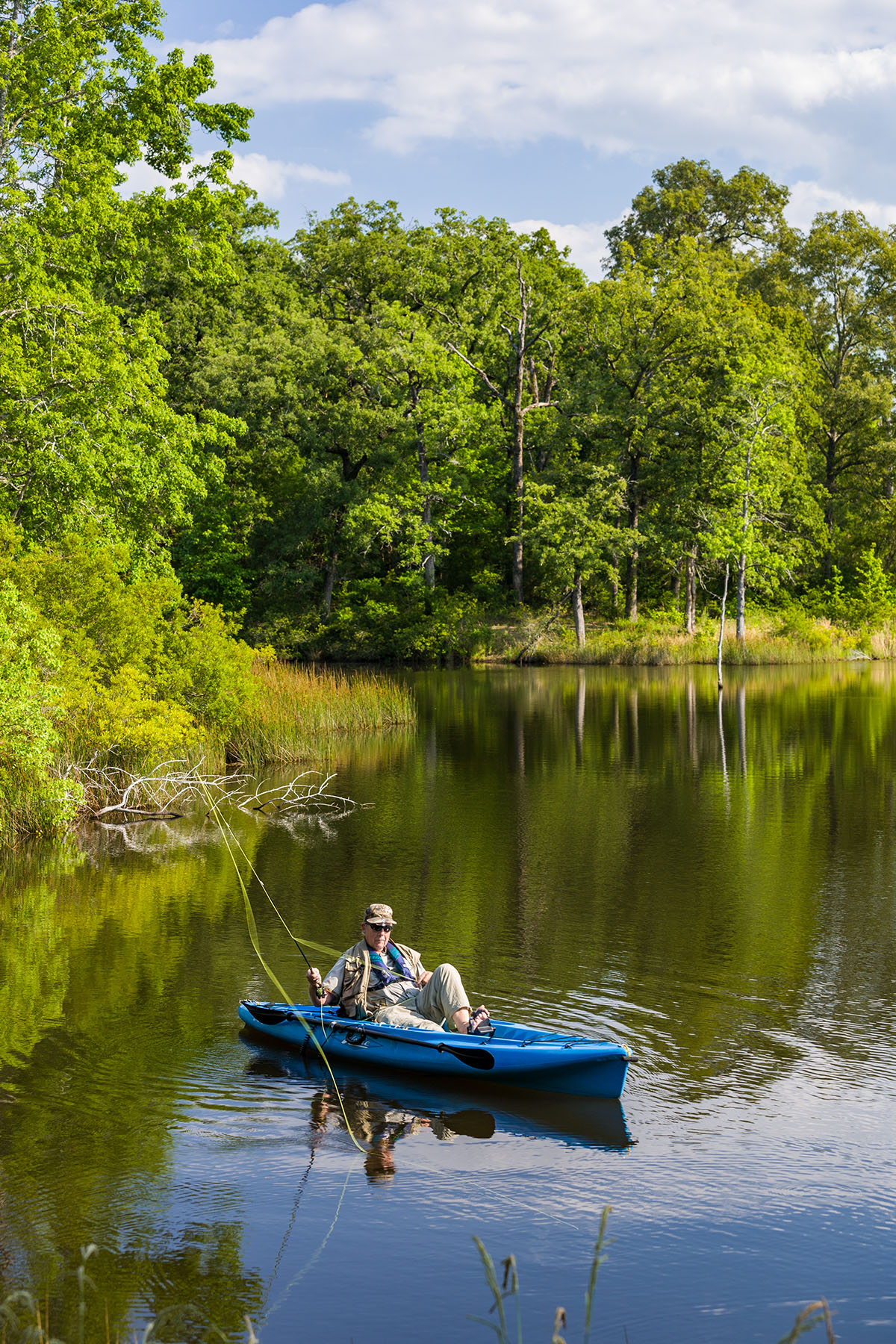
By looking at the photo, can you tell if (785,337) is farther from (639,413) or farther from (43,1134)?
(43,1134)

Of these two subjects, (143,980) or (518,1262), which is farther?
(143,980)

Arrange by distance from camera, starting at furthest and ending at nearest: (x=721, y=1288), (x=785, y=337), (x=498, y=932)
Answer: (x=785, y=337)
(x=498, y=932)
(x=721, y=1288)

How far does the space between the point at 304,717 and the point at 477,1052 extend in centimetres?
1656

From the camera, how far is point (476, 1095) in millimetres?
7664

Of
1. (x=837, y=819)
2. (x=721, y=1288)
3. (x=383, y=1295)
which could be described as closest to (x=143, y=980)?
(x=383, y=1295)

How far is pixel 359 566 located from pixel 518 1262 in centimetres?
4577

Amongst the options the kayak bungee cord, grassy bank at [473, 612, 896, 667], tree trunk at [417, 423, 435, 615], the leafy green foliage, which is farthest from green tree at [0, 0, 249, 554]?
grassy bank at [473, 612, 896, 667]

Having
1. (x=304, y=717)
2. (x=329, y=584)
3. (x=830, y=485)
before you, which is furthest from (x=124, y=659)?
(x=830, y=485)

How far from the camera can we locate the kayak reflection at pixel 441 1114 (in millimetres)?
7027

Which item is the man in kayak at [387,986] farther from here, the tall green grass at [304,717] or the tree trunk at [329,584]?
the tree trunk at [329,584]

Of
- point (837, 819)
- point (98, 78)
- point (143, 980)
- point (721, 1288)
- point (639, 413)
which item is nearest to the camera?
point (721, 1288)

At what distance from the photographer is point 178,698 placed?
19.6 m

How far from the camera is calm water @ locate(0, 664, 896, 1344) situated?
5.55m

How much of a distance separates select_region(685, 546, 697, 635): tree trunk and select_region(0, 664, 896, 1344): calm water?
3336 centimetres
